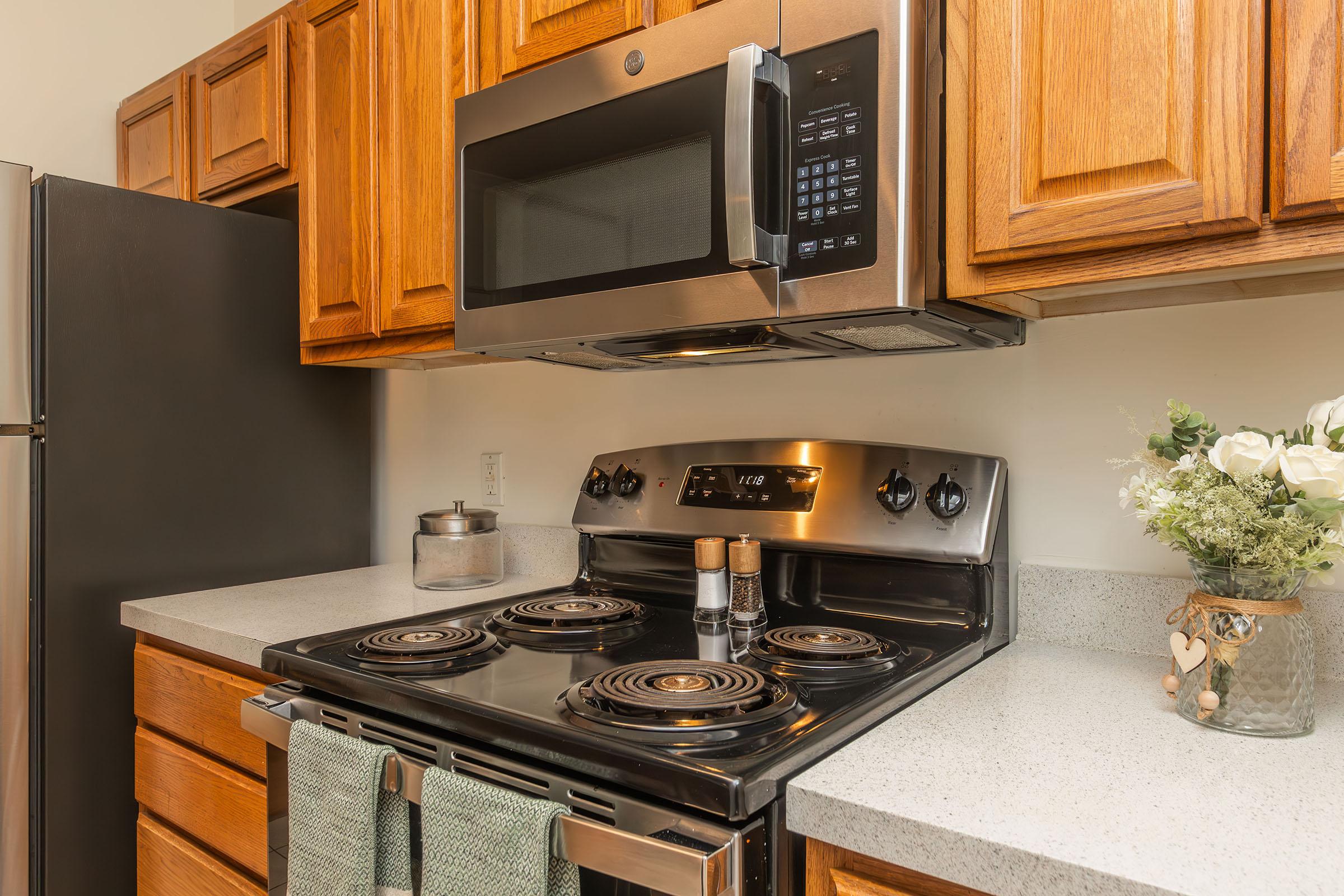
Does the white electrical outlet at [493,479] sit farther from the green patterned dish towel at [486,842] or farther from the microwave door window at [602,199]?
the green patterned dish towel at [486,842]

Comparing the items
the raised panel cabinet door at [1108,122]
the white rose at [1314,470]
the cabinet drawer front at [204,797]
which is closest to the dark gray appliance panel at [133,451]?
the cabinet drawer front at [204,797]

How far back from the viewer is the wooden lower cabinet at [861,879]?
676mm

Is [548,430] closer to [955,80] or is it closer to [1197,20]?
[955,80]

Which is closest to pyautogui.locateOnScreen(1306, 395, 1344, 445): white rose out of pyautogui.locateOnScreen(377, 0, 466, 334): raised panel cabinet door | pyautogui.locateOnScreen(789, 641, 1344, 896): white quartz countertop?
pyautogui.locateOnScreen(789, 641, 1344, 896): white quartz countertop

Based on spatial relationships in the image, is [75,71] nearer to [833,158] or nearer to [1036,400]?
[833,158]

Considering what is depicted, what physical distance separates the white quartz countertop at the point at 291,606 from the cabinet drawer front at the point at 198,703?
5 centimetres

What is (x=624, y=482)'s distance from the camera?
1.53 metres

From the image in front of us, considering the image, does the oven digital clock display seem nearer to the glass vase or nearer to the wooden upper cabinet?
the glass vase

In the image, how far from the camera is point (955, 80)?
0.94 metres

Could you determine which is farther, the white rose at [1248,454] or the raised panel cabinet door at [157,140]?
the raised panel cabinet door at [157,140]

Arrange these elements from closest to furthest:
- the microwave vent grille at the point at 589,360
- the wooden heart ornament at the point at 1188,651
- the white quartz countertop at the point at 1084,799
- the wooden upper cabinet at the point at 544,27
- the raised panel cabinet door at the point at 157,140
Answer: the white quartz countertop at the point at 1084,799
the wooden heart ornament at the point at 1188,651
the wooden upper cabinet at the point at 544,27
the microwave vent grille at the point at 589,360
the raised panel cabinet door at the point at 157,140

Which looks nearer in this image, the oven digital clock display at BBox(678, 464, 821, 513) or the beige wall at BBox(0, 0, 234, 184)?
the oven digital clock display at BBox(678, 464, 821, 513)

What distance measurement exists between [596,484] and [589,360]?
0.24 meters

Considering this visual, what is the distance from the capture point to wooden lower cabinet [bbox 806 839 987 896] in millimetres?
676
